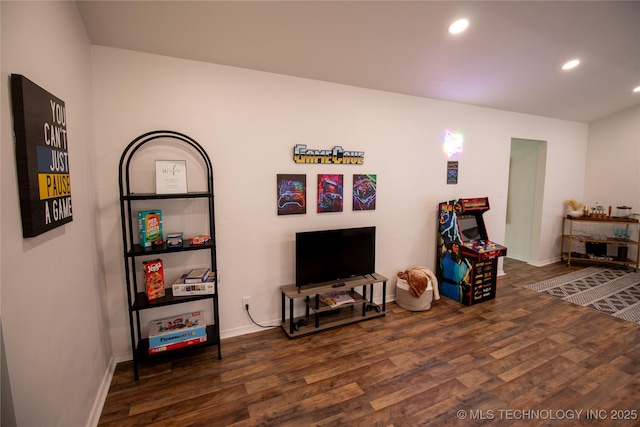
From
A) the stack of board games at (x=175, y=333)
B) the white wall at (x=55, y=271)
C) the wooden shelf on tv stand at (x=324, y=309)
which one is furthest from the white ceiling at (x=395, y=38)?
the stack of board games at (x=175, y=333)

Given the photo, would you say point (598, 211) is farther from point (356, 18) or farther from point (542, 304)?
point (356, 18)

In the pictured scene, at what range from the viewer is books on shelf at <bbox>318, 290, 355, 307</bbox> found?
2.96 meters

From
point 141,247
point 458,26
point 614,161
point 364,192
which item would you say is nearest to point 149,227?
point 141,247

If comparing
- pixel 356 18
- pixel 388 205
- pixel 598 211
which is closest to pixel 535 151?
pixel 598 211

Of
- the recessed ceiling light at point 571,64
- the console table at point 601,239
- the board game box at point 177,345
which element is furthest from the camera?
the console table at point 601,239

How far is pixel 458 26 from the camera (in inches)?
91.4

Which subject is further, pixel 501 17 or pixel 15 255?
pixel 501 17

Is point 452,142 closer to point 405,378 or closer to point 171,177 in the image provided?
point 405,378

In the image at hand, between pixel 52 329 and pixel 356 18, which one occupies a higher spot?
pixel 356 18

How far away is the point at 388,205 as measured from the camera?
137 inches

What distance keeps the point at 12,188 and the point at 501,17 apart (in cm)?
317

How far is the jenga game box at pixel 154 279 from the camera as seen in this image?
2.22 meters

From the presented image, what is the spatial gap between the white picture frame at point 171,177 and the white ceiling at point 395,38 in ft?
2.94

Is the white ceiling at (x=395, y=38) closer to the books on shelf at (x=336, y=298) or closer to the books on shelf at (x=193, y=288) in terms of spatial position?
the books on shelf at (x=193, y=288)
